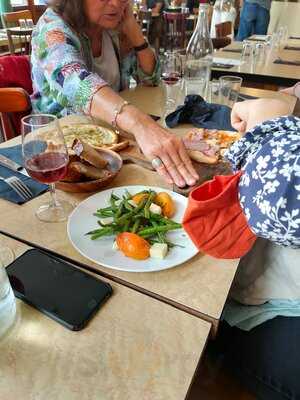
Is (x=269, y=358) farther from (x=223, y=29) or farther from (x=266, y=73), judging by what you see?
(x=223, y=29)

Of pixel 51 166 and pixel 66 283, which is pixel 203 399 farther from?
pixel 51 166

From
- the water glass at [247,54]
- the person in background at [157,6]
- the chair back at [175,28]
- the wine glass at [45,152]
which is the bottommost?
the chair back at [175,28]

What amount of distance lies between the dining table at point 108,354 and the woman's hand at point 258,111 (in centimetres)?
51

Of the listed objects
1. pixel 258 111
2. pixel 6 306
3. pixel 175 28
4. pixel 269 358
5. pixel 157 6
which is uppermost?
pixel 258 111

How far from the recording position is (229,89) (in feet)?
4.30

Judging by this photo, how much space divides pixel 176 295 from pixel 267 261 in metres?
0.27

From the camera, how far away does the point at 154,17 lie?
612 cm

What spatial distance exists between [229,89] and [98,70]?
57 centimetres

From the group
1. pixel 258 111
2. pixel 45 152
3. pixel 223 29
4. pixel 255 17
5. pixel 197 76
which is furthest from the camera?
pixel 255 17

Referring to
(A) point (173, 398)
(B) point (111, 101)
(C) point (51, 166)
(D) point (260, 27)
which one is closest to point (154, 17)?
(D) point (260, 27)

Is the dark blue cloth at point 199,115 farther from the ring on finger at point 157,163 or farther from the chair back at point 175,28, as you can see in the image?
the chair back at point 175,28

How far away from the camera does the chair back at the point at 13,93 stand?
3.87 ft

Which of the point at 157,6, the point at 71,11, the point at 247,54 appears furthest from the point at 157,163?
the point at 157,6

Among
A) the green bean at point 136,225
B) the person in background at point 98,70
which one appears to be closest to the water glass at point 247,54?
the person in background at point 98,70
